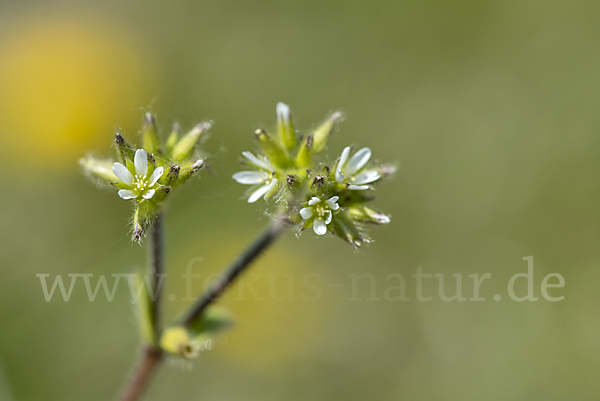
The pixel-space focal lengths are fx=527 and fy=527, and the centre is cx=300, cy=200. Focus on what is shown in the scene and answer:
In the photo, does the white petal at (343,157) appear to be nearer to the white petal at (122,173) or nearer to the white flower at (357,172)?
the white flower at (357,172)

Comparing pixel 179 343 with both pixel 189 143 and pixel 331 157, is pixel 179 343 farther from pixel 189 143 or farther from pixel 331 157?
pixel 331 157

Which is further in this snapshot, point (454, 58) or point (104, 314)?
point (454, 58)

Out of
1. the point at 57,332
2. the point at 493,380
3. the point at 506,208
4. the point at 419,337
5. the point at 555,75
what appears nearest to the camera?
the point at 57,332

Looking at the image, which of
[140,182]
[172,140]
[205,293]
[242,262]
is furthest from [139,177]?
[205,293]

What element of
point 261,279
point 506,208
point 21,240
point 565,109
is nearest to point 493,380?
point 506,208

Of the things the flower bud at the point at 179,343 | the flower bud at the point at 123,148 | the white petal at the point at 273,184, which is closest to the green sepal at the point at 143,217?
the flower bud at the point at 123,148

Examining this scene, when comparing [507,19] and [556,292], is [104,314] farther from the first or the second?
[507,19]

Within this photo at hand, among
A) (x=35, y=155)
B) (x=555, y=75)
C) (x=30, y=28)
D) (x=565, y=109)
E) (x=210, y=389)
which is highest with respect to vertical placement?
(x=30, y=28)
